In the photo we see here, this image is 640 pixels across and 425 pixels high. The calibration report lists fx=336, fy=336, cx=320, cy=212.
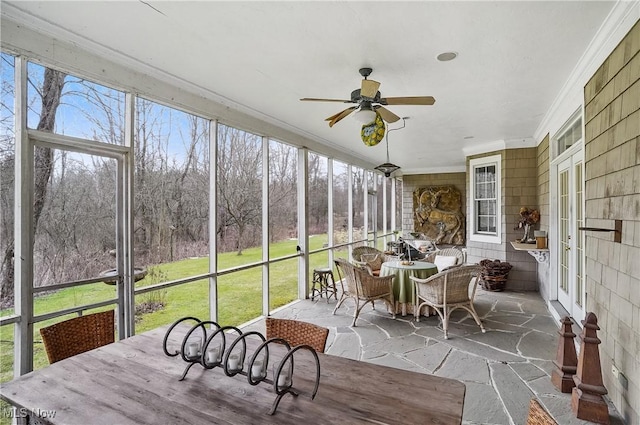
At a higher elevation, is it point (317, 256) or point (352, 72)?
point (352, 72)

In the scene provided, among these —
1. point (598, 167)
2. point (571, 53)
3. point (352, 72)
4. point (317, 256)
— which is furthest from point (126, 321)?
point (317, 256)

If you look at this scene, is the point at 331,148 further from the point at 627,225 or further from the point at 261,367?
the point at 261,367

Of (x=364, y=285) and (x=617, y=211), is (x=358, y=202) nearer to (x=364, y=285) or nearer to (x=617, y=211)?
(x=364, y=285)

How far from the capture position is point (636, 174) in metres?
2.07

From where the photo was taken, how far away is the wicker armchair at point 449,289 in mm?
4039

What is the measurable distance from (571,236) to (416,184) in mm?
6816

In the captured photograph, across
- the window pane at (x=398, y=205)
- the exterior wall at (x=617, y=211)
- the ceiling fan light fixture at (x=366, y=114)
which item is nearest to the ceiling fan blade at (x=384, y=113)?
the ceiling fan light fixture at (x=366, y=114)

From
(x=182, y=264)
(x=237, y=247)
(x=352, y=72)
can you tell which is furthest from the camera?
(x=237, y=247)

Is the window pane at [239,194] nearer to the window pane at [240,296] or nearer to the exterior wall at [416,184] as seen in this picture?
the window pane at [240,296]

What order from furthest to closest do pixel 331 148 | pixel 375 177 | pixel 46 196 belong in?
pixel 375 177 < pixel 331 148 < pixel 46 196

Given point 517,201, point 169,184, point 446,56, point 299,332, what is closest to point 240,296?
point 169,184

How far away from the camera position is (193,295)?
410cm

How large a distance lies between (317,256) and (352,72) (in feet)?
17.5

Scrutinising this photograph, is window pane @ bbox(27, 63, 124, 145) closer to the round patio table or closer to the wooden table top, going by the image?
the wooden table top
